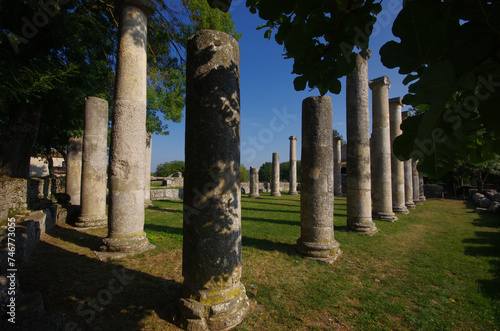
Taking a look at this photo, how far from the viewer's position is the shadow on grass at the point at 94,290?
3471 millimetres

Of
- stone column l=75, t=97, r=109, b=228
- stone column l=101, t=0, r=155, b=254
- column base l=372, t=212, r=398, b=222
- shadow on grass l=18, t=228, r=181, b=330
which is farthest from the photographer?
column base l=372, t=212, r=398, b=222

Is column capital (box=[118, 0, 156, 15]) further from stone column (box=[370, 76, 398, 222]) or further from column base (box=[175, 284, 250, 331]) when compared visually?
stone column (box=[370, 76, 398, 222])

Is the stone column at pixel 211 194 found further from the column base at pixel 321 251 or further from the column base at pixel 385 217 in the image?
the column base at pixel 385 217

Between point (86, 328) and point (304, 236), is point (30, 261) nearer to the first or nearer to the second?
point (86, 328)

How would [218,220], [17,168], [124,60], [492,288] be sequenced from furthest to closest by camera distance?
[17,168]
[124,60]
[492,288]
[218,220]

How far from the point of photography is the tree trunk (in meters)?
8.51

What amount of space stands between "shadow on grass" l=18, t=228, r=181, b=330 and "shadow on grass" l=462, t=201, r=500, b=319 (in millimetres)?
5650

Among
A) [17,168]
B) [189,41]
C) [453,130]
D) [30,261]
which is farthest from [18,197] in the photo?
[453,130]

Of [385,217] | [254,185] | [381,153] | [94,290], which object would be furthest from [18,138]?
[254,185]

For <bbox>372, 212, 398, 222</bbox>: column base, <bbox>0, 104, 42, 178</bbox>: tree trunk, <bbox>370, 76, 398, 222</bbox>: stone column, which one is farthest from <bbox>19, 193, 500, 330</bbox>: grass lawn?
<bbox>0, 104, 42, 178</bbox>: tree trunk

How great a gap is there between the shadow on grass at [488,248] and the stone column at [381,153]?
309 centimetres

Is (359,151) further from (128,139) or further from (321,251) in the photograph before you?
(128,139)

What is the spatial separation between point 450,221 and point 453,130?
13721 mm

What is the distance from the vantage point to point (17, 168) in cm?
880
